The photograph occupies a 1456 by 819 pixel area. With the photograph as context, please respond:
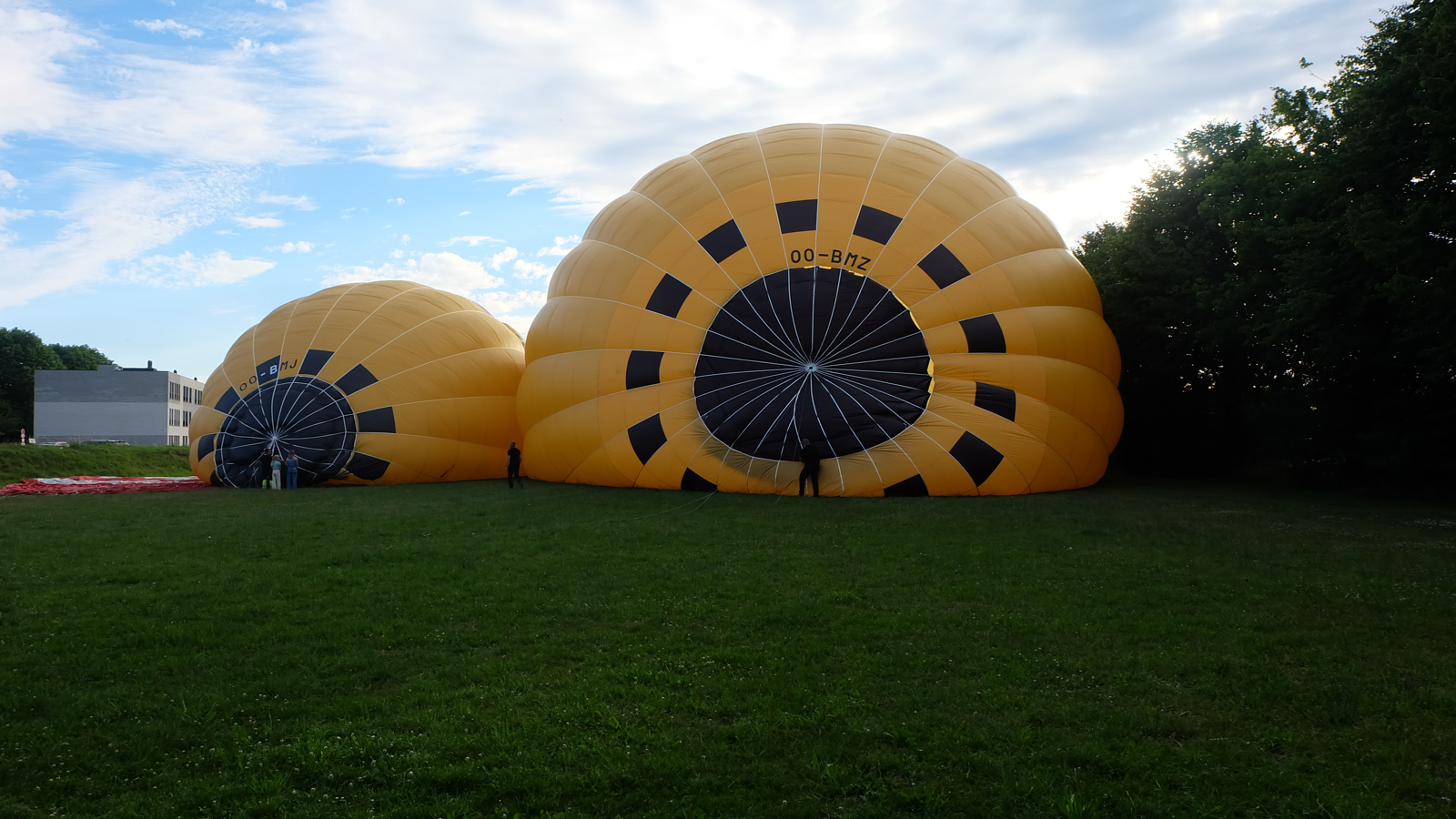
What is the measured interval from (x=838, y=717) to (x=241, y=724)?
8.74 ft

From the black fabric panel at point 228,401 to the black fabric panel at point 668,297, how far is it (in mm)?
8468

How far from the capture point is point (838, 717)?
3984 mm

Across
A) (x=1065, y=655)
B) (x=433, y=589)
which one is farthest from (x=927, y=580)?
(x=433, y=589)

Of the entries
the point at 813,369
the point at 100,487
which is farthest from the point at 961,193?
the point at 100,487

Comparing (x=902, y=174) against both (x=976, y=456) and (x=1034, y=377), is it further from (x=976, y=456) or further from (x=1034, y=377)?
(x=976, y=456)

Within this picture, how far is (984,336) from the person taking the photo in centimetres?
1188

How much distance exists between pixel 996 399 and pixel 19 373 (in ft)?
216

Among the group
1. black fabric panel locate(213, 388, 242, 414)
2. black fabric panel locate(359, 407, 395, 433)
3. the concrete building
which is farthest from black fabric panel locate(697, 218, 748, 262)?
the concrete building

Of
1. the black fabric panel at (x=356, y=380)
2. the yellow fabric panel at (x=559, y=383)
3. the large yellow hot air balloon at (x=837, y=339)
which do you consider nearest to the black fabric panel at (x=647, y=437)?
the large yellow hot air balloon at (x=837, y=339)

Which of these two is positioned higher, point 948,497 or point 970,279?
point 970,279

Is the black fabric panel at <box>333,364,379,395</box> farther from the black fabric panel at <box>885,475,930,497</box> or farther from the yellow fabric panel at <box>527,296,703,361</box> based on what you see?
the black fabric panel at <box>885,475,930,497</box>

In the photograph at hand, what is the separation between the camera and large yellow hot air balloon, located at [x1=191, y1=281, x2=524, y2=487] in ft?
50.2

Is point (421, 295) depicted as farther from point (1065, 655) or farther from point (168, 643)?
point (1065, 655)

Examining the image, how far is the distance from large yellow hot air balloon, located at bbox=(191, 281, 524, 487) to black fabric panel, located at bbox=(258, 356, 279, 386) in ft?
0.07
